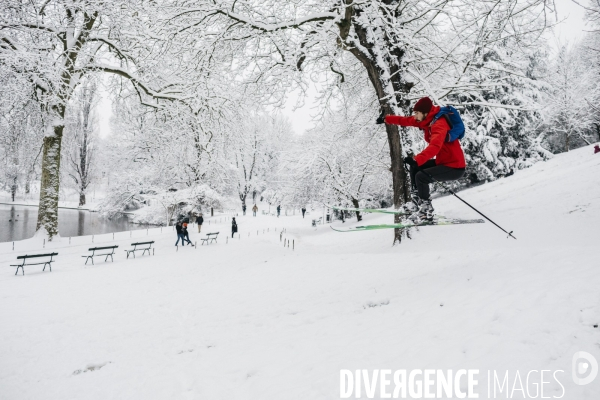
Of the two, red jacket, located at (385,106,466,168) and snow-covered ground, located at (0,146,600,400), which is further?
red jacket, located at (385,106,466,168)

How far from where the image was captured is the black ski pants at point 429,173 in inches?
167

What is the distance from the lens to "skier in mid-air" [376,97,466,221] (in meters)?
3.88

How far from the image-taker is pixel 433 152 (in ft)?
12.6

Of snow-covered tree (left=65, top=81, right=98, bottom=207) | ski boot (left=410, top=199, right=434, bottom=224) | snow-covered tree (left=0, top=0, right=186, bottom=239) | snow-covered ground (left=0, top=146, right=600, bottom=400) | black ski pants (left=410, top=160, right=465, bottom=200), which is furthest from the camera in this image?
snow-covered tree (left=65, top=81, right=98, bottom=207)

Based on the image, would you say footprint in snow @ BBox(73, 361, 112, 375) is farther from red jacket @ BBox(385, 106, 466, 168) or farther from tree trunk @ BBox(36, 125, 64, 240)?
tree trunk @ BBox(36, 125, 64, 240)

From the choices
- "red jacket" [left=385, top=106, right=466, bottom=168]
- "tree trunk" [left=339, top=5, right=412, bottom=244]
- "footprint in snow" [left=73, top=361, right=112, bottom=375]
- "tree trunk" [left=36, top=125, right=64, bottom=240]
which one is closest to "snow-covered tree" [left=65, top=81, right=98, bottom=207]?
"tree trunk" [left=36, top=125, right=64, bottom=240]

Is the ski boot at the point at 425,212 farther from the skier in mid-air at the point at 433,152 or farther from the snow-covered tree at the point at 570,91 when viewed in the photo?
the snow-covered tree at the point at 570,91

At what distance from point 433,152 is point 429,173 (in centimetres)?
62

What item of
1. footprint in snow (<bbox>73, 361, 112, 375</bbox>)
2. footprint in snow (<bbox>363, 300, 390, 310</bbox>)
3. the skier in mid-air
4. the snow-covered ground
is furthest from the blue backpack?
footprint in snow (<bbox>73, 361, 112, 375</bbox>)

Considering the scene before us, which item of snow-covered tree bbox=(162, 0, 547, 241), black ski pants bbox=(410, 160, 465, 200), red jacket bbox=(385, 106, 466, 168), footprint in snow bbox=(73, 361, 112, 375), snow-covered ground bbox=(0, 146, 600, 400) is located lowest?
footprint in snow bbox=(73, 361, 112, 375)

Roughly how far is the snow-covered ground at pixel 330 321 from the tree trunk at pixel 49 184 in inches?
204

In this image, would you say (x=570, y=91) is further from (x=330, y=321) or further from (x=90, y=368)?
(x=90, y=368)

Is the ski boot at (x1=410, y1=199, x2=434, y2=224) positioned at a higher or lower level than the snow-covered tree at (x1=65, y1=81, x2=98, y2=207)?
lower

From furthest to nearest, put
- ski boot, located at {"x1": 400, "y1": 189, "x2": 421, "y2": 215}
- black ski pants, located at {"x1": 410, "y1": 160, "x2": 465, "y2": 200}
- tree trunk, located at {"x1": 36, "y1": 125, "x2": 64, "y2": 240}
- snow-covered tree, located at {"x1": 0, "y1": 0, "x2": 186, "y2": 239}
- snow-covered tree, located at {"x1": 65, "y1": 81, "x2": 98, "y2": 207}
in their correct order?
snow-covered tree, located at {"x1": 65, "y1": 81, "x2": 98, "y2": 207} → tree trunk, located at {"x1": 36, "y1": 125, "x2": 64, "y2": 240} → snow-covered tree, located at {"x1": 0, "y1": 0, "x2": 186, "y2": 239} → ski boot, located at {"x1": 400, "y1": 189, "x2": 421, "y2": 215} → black ski pants, located at {"x1": 410, "y1": 160, "x2": 465, "y2": 200}
